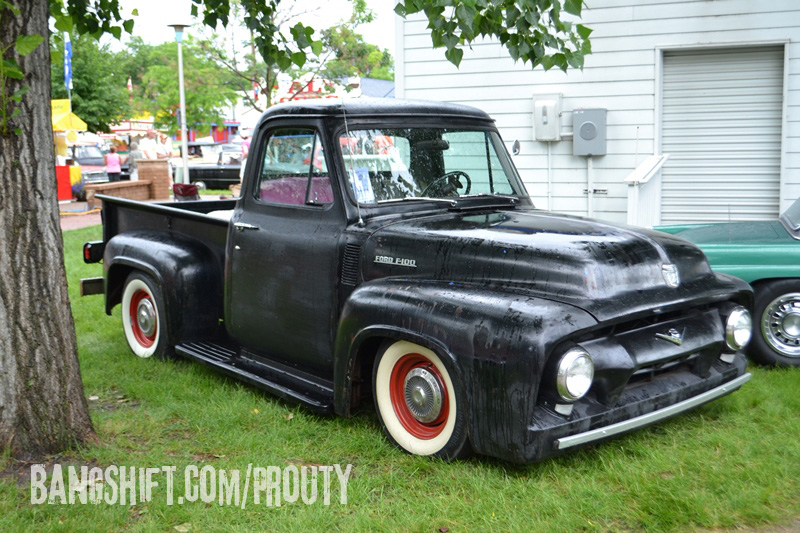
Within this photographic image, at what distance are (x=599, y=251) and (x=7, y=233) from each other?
119 inches

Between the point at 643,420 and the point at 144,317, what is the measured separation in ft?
13.3

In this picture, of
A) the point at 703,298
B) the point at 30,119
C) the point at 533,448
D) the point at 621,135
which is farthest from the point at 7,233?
the point at 621,135

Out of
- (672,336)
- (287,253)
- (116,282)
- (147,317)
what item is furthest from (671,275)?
(116,282)

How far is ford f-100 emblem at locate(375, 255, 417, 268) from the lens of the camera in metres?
4.56

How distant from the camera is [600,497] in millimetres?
3797

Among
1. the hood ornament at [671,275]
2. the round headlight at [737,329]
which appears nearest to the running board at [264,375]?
the hood ornament at [671,275]

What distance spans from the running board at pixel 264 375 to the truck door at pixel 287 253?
0.32 ft

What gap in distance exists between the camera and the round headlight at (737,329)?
4.68 meters

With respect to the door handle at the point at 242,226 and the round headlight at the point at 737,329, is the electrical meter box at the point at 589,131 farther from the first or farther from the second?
the door handle at the point at 242,226

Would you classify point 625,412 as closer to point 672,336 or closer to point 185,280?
point 672,336

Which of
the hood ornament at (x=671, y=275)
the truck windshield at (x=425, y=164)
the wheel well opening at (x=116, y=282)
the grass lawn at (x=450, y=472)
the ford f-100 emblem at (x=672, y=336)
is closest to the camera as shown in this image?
the grass lawn at (x=450, y=472)

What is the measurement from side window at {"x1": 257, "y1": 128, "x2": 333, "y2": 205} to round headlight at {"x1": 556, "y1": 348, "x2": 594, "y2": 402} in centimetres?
187

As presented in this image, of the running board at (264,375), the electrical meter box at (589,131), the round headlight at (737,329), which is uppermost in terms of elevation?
the electrical meter box at (589,131)

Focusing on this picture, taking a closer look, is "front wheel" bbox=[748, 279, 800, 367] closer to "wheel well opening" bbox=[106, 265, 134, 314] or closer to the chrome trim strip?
the chrome trim strip
